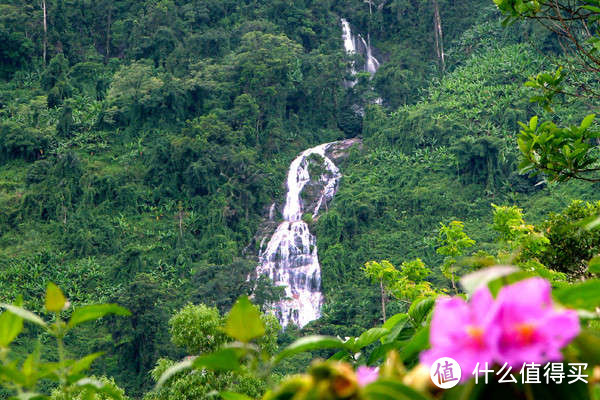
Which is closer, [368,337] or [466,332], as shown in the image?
[466,332]

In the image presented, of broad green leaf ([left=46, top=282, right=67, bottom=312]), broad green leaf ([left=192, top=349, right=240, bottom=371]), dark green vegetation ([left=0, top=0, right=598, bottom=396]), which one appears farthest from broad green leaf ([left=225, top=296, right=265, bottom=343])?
dark green vegetation ([left=0, top=0, right=598, bottom=396])

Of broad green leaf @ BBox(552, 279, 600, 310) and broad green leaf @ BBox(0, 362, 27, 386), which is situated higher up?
broad green leaf @ BBox(552, 279, 600, 310)

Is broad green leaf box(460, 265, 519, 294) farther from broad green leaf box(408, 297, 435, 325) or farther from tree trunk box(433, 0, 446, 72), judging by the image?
tree trunk box(433, 0, 446, 72)

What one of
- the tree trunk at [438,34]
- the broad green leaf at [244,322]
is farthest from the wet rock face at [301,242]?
the broad green leaf at [244,322]

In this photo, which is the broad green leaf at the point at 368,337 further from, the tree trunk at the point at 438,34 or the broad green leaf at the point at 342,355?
the tree trunk at the point at 438,34

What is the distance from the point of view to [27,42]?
14984 mm

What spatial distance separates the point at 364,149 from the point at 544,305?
14179 mm

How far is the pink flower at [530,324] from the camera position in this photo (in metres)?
0.21

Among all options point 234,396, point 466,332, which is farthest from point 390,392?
point 234,396

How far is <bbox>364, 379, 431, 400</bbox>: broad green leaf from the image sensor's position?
23 centimetres

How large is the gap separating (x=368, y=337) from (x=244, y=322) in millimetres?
234

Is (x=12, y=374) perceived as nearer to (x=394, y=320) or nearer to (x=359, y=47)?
(x=394, y=320)

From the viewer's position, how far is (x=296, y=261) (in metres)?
11.1

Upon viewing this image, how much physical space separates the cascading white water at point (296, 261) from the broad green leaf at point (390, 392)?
9987mm
